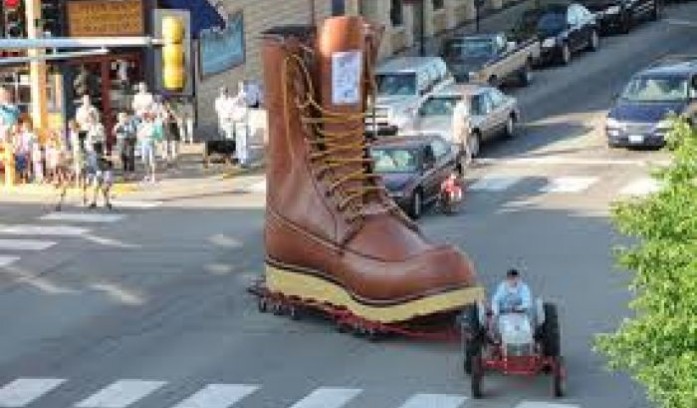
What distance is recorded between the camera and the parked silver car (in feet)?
122

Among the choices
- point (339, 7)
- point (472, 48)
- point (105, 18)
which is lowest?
point (472, 48)

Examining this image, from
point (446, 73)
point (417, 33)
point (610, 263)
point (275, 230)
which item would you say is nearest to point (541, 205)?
point (610, 263)

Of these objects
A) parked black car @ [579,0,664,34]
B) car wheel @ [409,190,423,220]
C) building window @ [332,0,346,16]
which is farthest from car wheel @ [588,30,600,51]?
car wheel @ [409,190,423,220]

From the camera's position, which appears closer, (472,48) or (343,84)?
(343,84)

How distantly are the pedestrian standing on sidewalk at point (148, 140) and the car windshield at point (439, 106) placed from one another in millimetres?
6284

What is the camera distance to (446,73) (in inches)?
1677

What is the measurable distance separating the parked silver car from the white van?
0.51 metres

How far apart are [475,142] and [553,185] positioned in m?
3.90

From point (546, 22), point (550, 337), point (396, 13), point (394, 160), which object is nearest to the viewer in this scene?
point (550, 337)

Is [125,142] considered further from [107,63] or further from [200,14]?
[200,14]

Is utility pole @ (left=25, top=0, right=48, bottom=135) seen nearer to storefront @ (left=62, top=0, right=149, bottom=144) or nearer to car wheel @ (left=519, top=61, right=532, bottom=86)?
storefront @ (left=62, top=0, right=149, bottom=144)

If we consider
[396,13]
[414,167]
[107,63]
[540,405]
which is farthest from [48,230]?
[396,13]

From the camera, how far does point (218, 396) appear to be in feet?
67.2

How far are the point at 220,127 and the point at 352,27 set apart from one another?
1516 centimetres
